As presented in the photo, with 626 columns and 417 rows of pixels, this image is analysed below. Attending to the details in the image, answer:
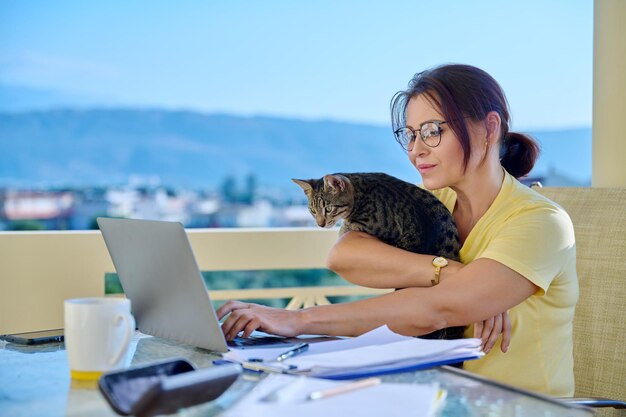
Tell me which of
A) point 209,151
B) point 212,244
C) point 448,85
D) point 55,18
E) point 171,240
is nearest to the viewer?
point 171,240

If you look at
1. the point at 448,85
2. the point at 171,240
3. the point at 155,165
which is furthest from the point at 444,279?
the point at 155,165

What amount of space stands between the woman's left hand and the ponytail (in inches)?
18.8

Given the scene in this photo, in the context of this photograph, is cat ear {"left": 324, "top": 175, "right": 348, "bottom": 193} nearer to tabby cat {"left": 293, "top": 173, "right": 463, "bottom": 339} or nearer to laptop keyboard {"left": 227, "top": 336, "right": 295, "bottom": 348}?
tabby cat {"left": 293, "top": 173, "right": 463, "bottom": 339}

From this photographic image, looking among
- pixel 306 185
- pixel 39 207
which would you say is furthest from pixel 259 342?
pixel 39 207

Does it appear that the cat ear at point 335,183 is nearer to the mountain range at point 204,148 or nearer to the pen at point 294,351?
the pen at point 294,351

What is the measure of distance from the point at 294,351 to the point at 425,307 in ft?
1.15

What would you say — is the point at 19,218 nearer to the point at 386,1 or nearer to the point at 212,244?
the point at 212,244

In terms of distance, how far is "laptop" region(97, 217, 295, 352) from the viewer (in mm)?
1170

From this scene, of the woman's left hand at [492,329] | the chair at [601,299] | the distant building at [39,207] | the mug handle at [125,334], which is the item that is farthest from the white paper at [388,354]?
the distant building at [39,207]

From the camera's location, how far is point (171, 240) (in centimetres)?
117

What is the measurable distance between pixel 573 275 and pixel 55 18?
336 centimetres

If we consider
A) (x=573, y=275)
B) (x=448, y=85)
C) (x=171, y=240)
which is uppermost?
(x=448, y=85)

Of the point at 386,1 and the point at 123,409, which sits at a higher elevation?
the point at 386,1

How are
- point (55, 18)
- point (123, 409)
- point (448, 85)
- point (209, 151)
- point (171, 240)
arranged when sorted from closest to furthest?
point (123, 409) → point (171, 240) → point (448, 85) → point (55, 18) → point (209, 151)
